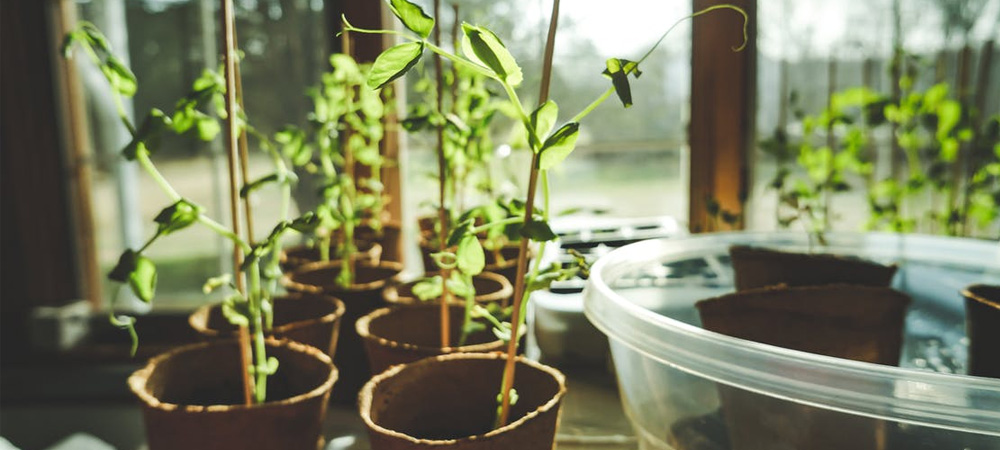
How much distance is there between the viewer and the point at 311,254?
1.34m

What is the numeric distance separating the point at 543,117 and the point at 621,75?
0.22 ft

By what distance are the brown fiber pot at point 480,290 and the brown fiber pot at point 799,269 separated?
32 centimetres

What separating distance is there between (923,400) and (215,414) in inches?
22.5

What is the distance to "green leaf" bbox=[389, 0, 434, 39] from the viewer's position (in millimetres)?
462

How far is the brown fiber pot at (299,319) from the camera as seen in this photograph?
0.87 m

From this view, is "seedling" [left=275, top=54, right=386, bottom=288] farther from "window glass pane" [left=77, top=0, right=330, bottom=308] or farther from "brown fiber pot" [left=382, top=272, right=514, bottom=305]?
"window glass pane" [left=77, top=0, right=330, bottom=308]

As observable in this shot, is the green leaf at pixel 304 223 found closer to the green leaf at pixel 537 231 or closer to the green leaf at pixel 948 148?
the green leaf at pixel 537 231

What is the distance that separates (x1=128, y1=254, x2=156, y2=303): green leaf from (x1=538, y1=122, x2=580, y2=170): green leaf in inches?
15.4

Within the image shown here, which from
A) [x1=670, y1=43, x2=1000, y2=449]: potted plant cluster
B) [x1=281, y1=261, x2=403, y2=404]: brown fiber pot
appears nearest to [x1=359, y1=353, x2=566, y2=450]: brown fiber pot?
[x1=670, y1=43, x2=1000, y2=449]: potted plant cluster

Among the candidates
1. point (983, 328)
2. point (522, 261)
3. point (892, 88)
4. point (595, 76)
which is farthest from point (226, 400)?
point (892, 88)

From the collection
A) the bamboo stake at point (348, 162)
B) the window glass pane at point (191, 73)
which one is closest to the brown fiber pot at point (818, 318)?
the bamboo stake at point (348, 162)

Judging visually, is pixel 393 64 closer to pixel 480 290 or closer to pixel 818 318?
pixel 818 318

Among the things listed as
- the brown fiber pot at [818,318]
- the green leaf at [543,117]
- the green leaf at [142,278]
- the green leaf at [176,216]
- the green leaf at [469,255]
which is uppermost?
the green leaf at [543,117]

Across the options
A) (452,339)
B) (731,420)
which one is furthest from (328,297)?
(731,420)
